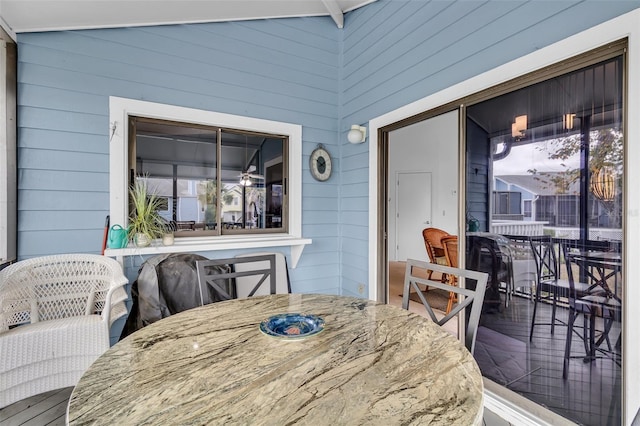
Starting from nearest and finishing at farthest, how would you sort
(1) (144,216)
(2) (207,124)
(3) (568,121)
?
(3) (568,121), (1) (144,216), (2) (207,124)

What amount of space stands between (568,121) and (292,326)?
182 cm

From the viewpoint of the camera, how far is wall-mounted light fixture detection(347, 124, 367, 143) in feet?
10.4

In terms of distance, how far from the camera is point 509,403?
6.36ft

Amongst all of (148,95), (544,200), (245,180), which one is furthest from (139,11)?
(544,200)

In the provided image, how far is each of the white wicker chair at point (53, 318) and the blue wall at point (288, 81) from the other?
246 millimetres

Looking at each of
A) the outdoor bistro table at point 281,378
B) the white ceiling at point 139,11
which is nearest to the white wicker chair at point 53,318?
the outdoor bistro table at point 281,378

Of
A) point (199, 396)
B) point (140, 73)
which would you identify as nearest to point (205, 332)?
point (199, 396)

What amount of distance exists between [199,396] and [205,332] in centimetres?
43

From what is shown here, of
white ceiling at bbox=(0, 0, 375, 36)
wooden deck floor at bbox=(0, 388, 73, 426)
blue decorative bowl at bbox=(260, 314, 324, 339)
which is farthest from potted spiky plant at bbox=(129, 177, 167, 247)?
blue decorative bowl at bbox=(260, 314, 324, 339)

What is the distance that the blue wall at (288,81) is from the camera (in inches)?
85.0

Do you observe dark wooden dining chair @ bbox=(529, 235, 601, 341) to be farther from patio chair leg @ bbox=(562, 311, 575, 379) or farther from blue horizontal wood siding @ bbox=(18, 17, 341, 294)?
blue horizontal wood siding @ bbox=(18, 17, 341, 294)

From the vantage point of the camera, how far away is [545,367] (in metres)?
1.84

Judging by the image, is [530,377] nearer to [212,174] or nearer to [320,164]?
[320,164]

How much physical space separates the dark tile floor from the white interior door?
4.66 metres
